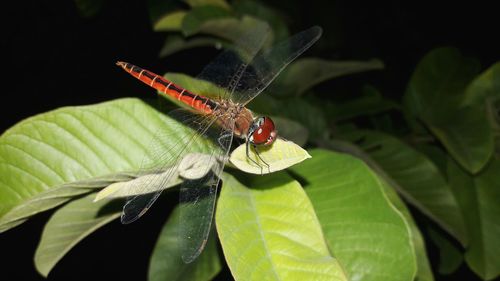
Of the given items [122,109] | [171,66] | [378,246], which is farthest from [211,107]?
[171,66]

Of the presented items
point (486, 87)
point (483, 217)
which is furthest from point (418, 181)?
point (486, 87)

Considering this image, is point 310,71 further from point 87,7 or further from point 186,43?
point 87,7

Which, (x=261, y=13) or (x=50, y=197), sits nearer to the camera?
(x=50, y=197)

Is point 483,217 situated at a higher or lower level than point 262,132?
lower

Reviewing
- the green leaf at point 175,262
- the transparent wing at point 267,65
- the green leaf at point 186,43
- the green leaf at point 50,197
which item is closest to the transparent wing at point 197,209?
the green leaf at point 50,197

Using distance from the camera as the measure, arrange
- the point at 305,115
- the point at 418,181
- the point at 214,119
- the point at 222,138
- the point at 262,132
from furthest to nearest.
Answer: the point at 305,115
the point at 418,181
the point at 214,119
the point at 222,138
the point at 262,132

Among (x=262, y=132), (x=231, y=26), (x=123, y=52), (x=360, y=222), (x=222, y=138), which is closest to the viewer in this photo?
(x=360, y=222)
